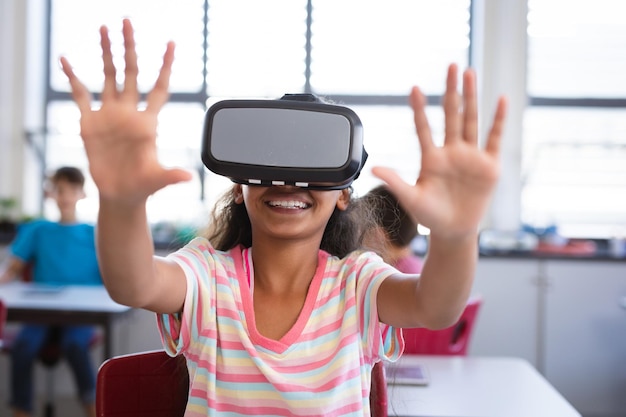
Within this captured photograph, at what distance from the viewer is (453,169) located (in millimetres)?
833

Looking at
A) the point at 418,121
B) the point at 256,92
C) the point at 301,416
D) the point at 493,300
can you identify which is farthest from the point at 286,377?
the point at 256,92

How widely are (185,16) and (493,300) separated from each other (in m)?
2.41

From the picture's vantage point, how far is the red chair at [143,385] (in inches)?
52.0

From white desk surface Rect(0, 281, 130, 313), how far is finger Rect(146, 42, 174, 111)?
1.85 m

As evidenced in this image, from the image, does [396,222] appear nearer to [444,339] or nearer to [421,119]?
[444,339]

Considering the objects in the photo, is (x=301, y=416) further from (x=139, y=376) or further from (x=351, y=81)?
(x=351, y=81)

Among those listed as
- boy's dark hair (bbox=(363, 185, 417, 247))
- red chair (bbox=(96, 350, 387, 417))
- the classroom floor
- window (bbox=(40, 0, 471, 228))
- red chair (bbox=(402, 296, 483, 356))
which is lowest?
the classroom floor

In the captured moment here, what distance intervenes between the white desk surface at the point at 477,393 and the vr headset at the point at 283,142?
70 centimetres

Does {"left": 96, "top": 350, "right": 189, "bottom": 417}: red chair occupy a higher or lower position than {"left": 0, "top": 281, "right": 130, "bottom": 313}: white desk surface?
higher

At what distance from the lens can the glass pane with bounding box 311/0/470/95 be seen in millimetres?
4230

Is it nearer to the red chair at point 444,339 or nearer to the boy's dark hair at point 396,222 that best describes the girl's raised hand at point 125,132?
the boy's dark hair at point 396,222

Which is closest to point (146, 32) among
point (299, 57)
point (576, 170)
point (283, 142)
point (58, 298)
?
point (299, 57)

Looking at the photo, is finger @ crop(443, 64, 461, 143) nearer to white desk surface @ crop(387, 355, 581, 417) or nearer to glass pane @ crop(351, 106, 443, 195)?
white desk surface @ crop(387, 355, 581, 417)

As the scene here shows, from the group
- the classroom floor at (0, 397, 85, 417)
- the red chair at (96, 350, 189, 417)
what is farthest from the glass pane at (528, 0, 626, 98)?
the red chair at (96, 350, 189, 417)
